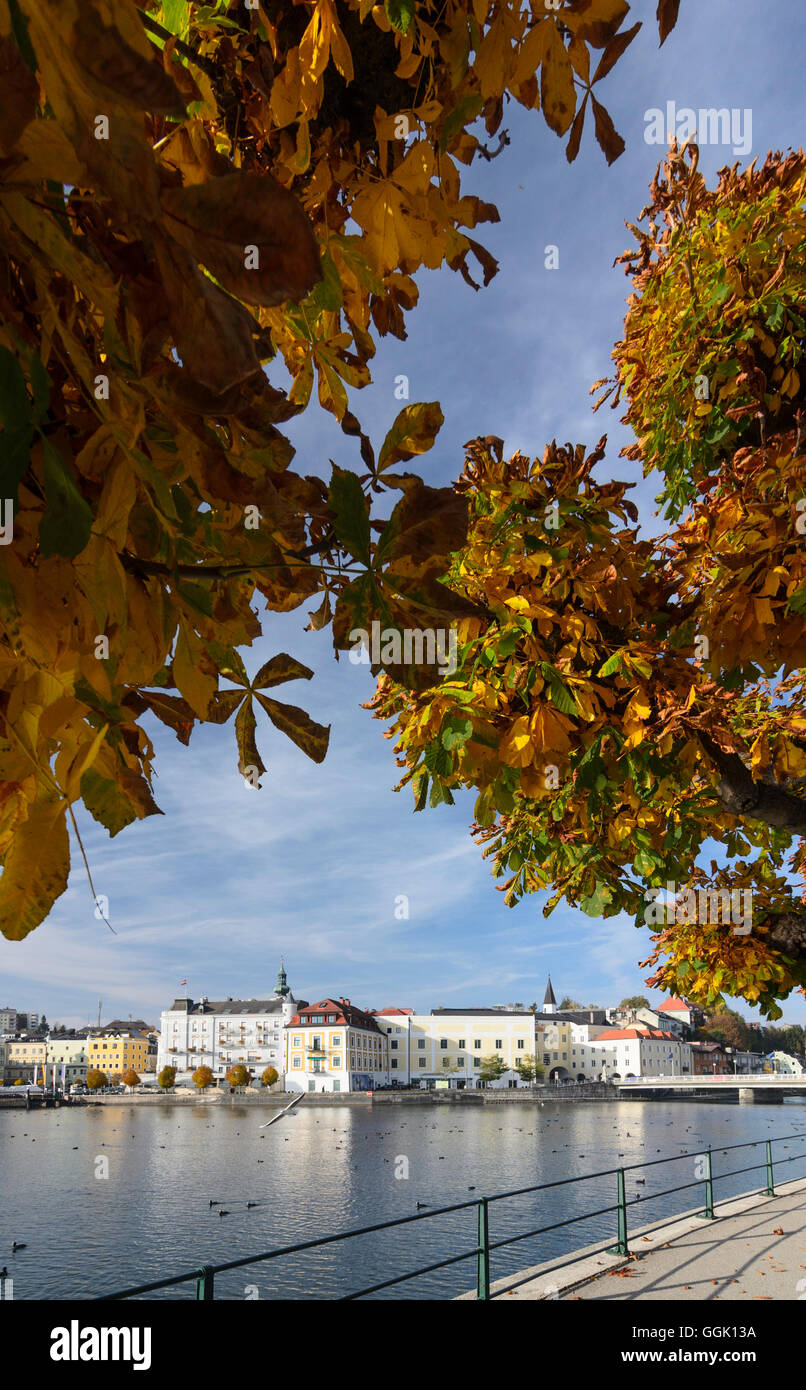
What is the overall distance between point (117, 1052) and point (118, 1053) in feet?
0.60

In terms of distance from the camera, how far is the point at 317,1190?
32.9 m

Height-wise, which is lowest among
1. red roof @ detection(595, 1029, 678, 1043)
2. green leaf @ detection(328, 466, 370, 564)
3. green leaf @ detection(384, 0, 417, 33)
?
red roof @ detection(595, 1029, 678, 1043)

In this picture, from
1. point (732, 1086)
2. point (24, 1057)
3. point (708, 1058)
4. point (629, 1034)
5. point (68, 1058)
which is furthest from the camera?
point (24, 1057)

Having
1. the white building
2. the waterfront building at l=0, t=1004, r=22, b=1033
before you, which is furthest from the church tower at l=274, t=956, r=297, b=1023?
the waterfront building at l=0, t=1004, r=22, b=1033

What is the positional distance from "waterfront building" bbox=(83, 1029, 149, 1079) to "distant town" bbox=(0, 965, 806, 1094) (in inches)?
5.2

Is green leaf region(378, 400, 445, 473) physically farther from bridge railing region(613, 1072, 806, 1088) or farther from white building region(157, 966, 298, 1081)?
white building region(157, 966, 298, 1081)

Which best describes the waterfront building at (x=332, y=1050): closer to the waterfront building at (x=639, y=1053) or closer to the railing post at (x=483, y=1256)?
the waterfront building at (x=639, y=1053)

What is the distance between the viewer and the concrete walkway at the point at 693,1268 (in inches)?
248

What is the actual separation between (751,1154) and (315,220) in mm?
50348

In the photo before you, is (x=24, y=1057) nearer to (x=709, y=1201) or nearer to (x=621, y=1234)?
(x=709, y=1201)

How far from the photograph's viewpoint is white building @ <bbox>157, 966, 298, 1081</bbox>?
9794 centimetres

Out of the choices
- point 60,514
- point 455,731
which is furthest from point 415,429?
point 455,731

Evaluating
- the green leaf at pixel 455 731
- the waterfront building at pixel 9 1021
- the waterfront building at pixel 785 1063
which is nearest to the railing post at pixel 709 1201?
the green leaf at pixel 455 731
